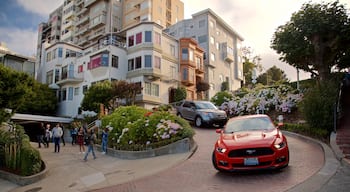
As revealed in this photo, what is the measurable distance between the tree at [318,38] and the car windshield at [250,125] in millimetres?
12066

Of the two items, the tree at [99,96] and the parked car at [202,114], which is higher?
the tree at [99,96]

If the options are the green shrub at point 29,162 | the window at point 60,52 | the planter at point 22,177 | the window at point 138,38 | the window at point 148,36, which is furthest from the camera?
the window at point 60,52

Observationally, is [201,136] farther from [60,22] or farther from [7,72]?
[60,22]

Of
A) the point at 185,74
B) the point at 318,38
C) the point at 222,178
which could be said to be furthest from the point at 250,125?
the point at 185,74

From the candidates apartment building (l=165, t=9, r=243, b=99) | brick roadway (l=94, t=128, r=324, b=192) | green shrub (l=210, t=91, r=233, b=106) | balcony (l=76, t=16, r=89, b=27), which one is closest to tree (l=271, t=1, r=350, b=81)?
green shrub (l=210, t=91, r=233, b=106)

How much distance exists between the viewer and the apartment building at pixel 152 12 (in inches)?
1789

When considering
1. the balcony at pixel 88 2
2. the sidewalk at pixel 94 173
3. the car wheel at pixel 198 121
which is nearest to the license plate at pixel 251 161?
the sidewalk at pixel 94 173

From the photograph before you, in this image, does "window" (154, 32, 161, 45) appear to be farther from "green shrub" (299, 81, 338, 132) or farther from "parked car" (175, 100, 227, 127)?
"green shrub" (299, 81, 338, 132)

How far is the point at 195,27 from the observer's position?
4594 centimetres

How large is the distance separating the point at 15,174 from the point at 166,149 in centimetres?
594

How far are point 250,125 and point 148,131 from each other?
240 inches

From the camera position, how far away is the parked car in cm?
1745

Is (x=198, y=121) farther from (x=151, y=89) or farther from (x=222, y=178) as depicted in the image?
(x=151, y=89)

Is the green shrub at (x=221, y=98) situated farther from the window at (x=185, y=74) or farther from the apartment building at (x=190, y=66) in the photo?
the window at (x=185, y=74)
